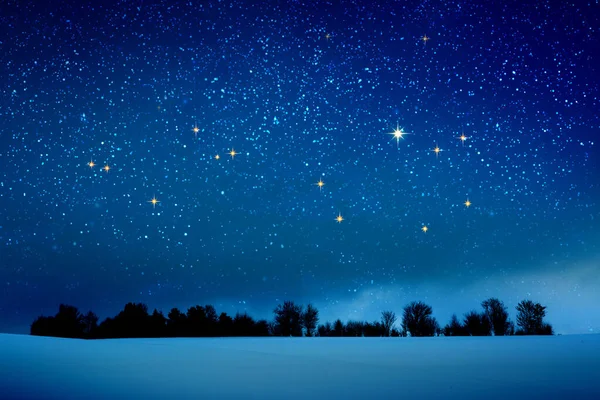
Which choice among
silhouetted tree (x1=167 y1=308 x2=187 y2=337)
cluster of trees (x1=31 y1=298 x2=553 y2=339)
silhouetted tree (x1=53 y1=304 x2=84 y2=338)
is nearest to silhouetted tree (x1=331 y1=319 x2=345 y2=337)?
cluster of trees (x1=31 y1=298 x2=553 y2=339)

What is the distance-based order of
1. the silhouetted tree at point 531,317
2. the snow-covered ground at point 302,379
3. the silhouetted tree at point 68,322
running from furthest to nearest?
the silhouetted tree at point 68,322 < the silhouetted tree at point 531,317 < the snow-covered ground at point 302,379

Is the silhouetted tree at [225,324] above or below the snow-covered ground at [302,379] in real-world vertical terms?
below

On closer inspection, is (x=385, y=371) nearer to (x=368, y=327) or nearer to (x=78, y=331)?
(x=368, y=327)

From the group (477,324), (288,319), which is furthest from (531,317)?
(288,319)

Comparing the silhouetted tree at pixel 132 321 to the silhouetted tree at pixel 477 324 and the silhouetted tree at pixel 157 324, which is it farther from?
the silhouetted tree at pixel 477 324

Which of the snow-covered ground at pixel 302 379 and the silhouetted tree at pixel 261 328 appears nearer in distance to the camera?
the snow-covered ground at pixel 302 379

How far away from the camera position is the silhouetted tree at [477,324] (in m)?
30.1

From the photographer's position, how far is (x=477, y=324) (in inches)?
1270

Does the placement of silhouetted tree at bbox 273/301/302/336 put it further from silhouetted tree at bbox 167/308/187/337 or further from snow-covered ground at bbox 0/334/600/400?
snow-covered ground at bbox 0/334/600/400

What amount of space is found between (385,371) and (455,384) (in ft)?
3.44

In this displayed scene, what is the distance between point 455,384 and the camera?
3.92m

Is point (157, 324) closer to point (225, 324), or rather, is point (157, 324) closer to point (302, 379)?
point (225, 324)

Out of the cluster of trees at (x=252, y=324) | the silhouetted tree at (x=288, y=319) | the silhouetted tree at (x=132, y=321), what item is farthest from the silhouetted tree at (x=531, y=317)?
the silhouetted tree at (x=132, y=321)

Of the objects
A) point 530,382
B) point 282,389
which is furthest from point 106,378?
point 530,382
